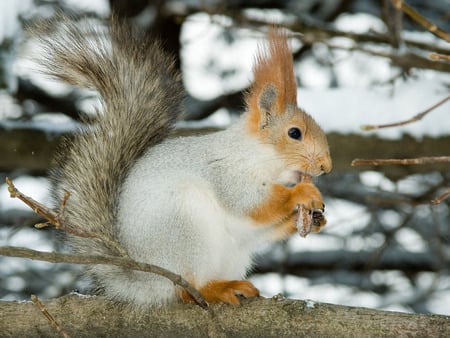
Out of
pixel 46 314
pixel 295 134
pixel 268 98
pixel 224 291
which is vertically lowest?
pixel 46 314

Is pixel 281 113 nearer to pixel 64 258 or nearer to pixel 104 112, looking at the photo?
Result: pixel 104 112

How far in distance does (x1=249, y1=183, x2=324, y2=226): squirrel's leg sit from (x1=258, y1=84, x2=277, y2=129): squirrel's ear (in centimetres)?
20

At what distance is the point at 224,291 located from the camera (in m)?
1.91

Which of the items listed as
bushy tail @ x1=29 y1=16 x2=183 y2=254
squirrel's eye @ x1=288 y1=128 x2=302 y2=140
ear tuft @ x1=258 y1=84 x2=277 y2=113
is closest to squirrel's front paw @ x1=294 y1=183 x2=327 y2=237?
squirrel's eye @ x1=288 y1=128 x2=302 y2=140

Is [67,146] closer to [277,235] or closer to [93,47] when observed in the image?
[93,47]

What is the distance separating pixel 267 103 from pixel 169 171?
1.12ft

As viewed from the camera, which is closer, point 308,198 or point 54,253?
point 54,253

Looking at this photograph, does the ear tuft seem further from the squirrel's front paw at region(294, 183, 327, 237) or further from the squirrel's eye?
the squirrel's front paw at region(294, 183, 327, 237)

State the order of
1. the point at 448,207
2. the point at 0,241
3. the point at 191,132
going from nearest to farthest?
the point at 191,132, the point at 0,241, the point at 448,207

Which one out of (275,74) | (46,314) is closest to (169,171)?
(275,74)

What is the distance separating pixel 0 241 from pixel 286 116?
1510 millimetres

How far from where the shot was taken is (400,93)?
3.23 m

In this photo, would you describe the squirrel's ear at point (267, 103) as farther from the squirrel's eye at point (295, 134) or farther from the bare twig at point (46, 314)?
the bare twig at point (46, 314)

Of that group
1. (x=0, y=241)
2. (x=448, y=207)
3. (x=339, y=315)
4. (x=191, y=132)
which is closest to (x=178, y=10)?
(x=191, y=132)
